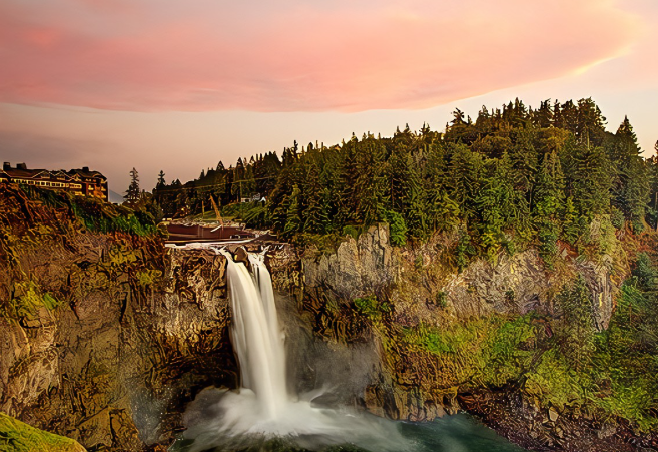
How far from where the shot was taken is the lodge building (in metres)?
16.2

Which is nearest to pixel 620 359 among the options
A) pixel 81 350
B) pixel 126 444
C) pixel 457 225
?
pixel 457 225

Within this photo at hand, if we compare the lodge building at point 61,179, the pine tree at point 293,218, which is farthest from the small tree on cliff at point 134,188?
the pine tree at point 293,218

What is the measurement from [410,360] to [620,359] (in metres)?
12.1

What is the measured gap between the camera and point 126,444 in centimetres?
1767

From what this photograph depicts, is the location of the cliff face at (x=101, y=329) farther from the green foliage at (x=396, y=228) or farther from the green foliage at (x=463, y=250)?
the green foliage at (x=463, y=250)

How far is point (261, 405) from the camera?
21.9 meters

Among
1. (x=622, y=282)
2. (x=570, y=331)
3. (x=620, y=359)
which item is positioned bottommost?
(x=620, y=359)

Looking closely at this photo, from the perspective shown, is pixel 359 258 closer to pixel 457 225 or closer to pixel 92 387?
pixel 457 225

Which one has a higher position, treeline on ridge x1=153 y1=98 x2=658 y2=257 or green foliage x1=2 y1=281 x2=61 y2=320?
treeline on ridge x1=153 y1=98 x2=658 y2=257

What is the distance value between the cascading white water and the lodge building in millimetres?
6960

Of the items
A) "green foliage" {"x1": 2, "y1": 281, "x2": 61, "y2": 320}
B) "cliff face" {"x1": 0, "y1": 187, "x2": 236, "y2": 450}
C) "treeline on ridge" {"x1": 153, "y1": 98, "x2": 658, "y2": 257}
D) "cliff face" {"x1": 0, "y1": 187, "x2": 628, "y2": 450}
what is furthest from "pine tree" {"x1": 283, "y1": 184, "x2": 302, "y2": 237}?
"green foliage" {"x1": 2, "y1": 281, "x2": 61, "y2": 320}

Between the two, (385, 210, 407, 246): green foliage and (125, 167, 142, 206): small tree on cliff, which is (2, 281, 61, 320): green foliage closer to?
(125, 167, 142, 206): small tree on cliff

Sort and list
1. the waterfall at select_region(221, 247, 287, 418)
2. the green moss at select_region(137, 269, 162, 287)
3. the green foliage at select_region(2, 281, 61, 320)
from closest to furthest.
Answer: the green foliage at select_region(2, 281, 61, 320) < the green moss at select_region(137, 269, 162, 287) < the waterfall at select_region(221, 247, 287, 418)

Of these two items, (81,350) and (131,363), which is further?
(131,363)
